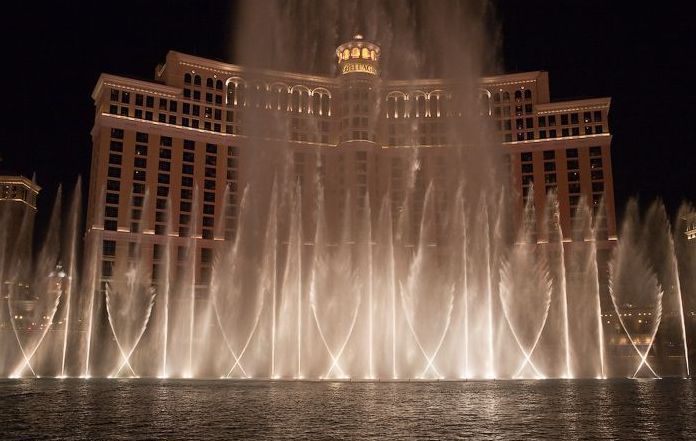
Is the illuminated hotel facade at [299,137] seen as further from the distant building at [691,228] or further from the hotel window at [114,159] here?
the distant building at [691,228]

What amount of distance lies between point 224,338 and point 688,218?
246ft

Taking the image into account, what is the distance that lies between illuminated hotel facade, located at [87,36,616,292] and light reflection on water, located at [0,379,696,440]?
4939 cm

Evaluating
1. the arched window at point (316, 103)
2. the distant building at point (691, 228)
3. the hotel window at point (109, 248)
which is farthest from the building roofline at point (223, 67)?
the distant building at point (691, 228)

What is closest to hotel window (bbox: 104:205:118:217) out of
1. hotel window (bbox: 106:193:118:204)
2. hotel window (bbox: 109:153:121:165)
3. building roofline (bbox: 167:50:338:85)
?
hotel window (bbox: 106:193:118:204)

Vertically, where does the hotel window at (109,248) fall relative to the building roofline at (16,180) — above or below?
below

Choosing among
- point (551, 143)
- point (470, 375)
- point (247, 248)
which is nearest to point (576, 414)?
point (470, 375)

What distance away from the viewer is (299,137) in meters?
90.3

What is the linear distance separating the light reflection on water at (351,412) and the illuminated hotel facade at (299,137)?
4939 cm

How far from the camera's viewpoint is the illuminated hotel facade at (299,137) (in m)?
82.0

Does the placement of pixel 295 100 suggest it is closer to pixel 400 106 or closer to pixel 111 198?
pixel 400 106

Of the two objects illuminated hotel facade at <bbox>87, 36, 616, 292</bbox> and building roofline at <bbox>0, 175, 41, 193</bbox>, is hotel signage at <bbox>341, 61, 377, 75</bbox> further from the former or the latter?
building roofline at <bbox>0, 175, 41, 193</bbox>

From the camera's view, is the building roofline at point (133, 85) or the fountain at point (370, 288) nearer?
the fountain at point (370, 288)

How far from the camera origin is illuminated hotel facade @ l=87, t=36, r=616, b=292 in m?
82.0

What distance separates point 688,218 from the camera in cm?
10194
